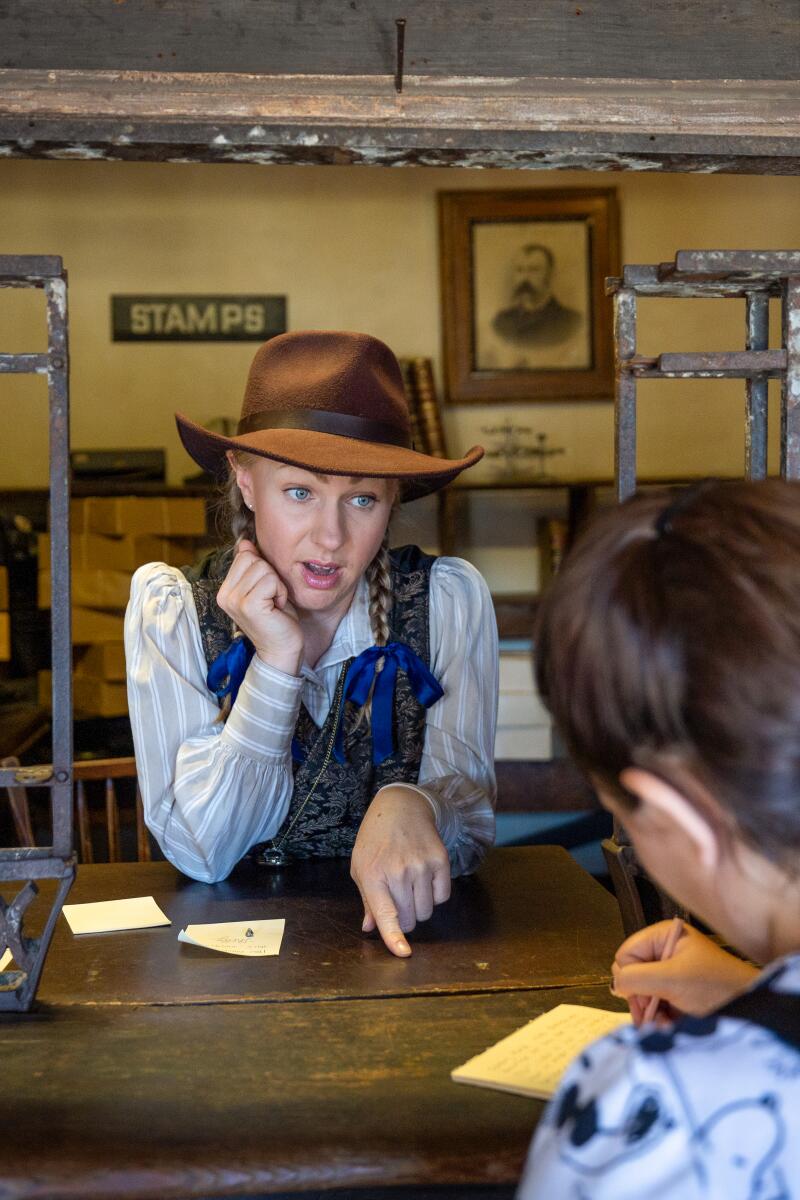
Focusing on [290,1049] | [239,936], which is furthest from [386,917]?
[290,1049]

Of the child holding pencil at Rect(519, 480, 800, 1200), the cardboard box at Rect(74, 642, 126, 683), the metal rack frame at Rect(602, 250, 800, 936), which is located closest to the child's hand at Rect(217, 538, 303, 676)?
the metal rack frame at Rect(602, 250, 800, 936)

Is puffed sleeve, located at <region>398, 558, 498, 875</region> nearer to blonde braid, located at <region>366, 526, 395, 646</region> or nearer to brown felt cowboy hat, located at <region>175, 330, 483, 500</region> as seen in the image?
blonde braid, located at <region>366, 526, 395, 646</region>

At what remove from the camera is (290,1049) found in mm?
1315

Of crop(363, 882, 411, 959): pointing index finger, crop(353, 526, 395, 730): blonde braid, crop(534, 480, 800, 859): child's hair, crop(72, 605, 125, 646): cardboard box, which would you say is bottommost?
crop(72, 605, 125, 646): cardboard box

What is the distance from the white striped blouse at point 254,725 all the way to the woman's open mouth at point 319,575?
0.15 meters

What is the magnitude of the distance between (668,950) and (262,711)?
0.85 metres

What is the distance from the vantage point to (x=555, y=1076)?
122cm

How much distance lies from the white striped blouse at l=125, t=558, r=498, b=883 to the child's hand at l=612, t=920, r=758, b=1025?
0.66m

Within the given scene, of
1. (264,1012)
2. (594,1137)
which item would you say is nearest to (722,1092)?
(594,1137)

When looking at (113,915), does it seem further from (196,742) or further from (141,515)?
(141,515)

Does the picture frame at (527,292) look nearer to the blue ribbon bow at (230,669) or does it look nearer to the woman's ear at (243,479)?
the woman's ear at (243,479)

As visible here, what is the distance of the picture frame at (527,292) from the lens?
5.53 m

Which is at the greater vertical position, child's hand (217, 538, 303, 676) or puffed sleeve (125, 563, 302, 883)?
child's hand (217, 538, 303, 676)

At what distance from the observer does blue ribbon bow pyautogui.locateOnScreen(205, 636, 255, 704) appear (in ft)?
6.86
